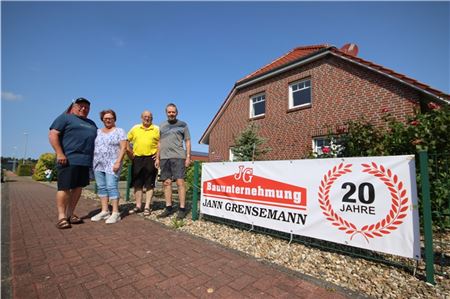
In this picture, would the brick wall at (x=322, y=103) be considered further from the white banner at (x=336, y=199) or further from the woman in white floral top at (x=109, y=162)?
the woman in white floral top at (x=109, y=162)

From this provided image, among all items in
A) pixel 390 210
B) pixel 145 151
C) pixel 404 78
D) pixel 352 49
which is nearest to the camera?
pixel 390 210

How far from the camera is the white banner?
243 centimetres

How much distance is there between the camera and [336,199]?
2863 mm

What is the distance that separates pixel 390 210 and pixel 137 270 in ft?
8.85

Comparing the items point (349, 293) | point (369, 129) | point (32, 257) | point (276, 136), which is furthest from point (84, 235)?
point (276, 136)

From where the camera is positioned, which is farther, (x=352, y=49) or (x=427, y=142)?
(x=352, y=49)

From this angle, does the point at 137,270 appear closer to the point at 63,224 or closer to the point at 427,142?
the point at 63,224

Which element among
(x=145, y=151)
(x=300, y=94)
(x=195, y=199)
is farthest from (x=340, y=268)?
(x=300, y=94)

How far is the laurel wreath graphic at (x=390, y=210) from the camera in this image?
8.02 feet

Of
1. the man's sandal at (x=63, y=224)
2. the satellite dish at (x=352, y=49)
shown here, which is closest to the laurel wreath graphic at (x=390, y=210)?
the man's sandal at (x=63, y=224)

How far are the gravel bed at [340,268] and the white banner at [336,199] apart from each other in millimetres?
213

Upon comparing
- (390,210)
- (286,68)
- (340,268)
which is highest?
(286,68)

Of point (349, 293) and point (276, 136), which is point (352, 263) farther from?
point (276, 136)

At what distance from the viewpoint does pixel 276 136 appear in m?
10.7
